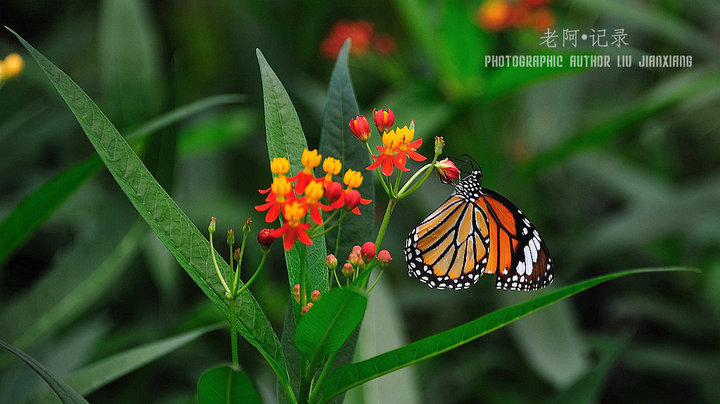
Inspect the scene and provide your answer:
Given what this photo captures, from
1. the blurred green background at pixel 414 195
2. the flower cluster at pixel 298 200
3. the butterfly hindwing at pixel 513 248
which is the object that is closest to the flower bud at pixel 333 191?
the flower cluster at pixel 298 200

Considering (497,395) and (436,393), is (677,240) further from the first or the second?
(436,393)

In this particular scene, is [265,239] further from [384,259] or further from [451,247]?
[451,247]

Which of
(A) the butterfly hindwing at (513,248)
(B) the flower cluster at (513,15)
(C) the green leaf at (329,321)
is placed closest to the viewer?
(C) the green leaf at (329,321)

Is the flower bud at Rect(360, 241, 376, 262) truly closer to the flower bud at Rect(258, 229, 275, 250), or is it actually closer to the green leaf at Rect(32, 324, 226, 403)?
the flower bud at Rect(258, 229, 275, 250)

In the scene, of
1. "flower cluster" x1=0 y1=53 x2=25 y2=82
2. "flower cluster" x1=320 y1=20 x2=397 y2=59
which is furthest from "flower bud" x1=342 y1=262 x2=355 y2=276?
"flower cluster" x1=320 y1=20 x2=397 y2=59

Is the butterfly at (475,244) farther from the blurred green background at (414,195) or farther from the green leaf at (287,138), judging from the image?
the blurred green background at (414,195)

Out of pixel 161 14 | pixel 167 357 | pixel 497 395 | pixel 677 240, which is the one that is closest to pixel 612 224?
pixel 677 240

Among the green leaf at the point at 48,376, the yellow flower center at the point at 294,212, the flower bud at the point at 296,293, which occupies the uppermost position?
the yellow flower center at the point at 294,212
